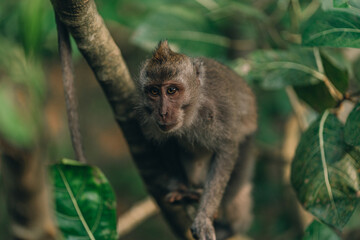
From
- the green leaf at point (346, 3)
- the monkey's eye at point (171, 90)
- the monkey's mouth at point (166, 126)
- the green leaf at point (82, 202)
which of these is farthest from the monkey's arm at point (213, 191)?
the green leaf at point (346, 3)

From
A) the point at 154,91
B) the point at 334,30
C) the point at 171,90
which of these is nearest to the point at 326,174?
the point at 334,30

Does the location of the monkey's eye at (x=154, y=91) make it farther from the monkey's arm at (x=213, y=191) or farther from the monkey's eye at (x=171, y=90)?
the monkey's arm at (x=213, y=191)

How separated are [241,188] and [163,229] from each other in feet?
14.4

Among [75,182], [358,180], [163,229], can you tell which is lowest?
[163,229]

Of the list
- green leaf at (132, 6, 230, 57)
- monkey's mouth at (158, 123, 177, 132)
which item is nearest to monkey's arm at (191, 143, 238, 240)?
monkey's mouth at (158, 123, 177, 132)

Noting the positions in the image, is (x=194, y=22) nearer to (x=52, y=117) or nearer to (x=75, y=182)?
(x=75, y=182)

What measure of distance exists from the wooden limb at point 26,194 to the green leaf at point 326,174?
2148 millimetres

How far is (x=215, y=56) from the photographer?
517 cm

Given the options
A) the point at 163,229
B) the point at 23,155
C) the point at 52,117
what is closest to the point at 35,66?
the point at 23,155

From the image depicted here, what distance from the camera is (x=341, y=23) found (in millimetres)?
3125

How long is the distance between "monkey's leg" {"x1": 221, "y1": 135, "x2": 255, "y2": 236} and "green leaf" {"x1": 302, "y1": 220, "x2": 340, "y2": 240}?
1695 millimetres

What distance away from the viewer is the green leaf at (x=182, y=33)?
455 centimetres

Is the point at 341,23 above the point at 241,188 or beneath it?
above

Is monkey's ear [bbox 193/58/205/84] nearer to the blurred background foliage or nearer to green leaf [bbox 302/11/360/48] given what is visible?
the blurred background foliage
